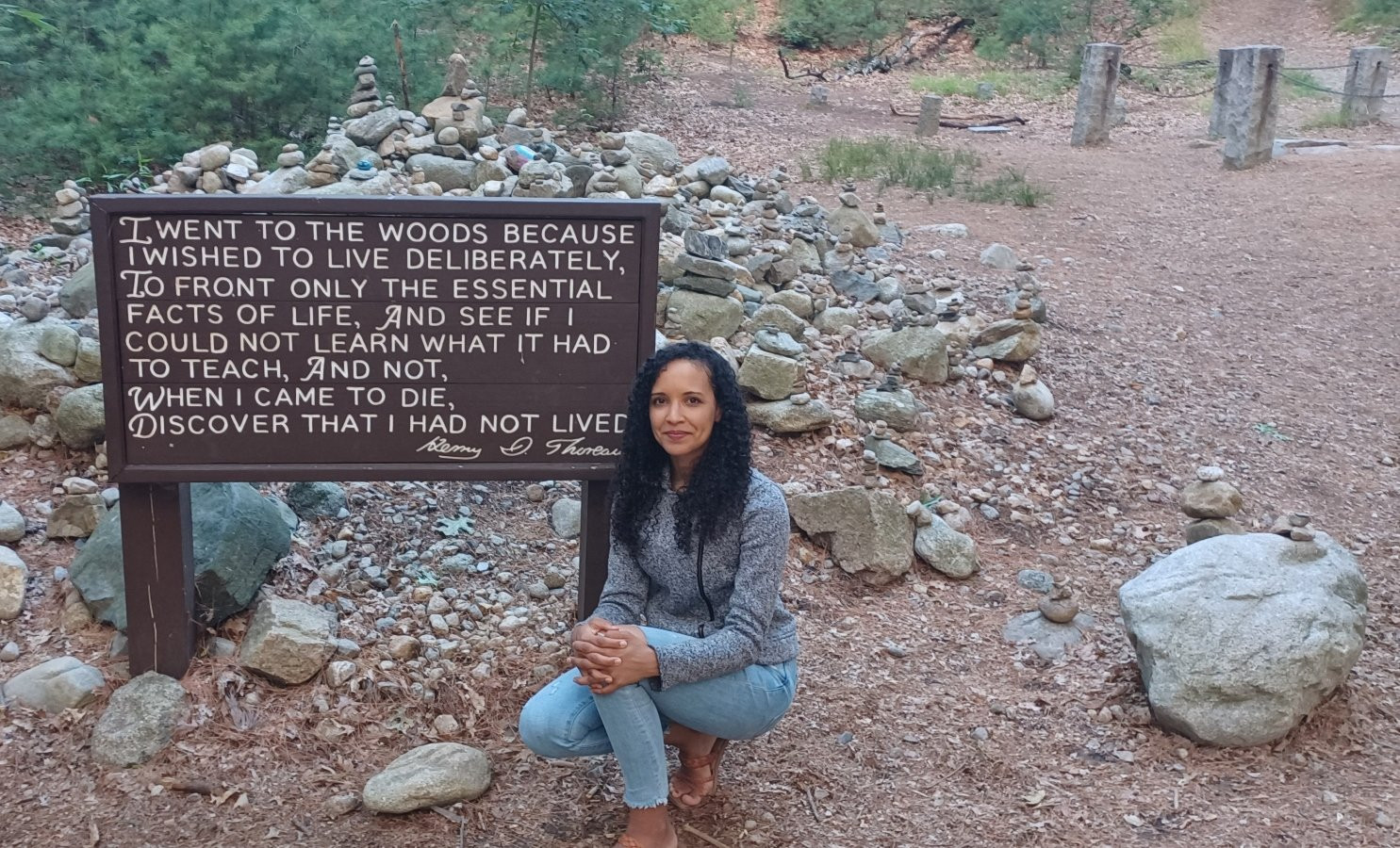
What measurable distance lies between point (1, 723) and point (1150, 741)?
10.9ft

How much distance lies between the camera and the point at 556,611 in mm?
4211

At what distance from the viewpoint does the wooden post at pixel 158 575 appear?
353 centimetres

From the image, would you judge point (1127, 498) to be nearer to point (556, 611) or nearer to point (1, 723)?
point (556, 611)

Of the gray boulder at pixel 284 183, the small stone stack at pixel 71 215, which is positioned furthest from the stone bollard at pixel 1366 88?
the small stone stack at pixel 71 215

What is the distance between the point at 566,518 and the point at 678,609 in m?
1.57

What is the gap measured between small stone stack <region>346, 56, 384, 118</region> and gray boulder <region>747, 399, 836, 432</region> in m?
5.43

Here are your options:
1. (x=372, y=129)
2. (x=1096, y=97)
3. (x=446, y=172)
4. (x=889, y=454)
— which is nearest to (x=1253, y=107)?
(x=1096, y=97)

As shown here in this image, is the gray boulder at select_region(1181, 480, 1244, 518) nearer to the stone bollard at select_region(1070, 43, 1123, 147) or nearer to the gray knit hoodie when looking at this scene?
the gray knit hoodie

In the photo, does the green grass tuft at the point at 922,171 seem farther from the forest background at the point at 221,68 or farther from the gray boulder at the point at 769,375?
the gray boulder at the point at 769,375

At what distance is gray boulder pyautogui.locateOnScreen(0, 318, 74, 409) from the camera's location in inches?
186

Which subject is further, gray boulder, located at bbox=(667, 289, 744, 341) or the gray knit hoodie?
gray boulder, located at bbox=(667, 289, 744, 341)

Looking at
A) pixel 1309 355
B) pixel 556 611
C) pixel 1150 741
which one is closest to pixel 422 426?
pixel 556 611

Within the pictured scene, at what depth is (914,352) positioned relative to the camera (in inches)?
241

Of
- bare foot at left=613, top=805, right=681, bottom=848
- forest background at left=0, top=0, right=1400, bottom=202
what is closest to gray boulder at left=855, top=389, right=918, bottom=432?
bare foot at left=613, top=805, right=681, bottom=848
